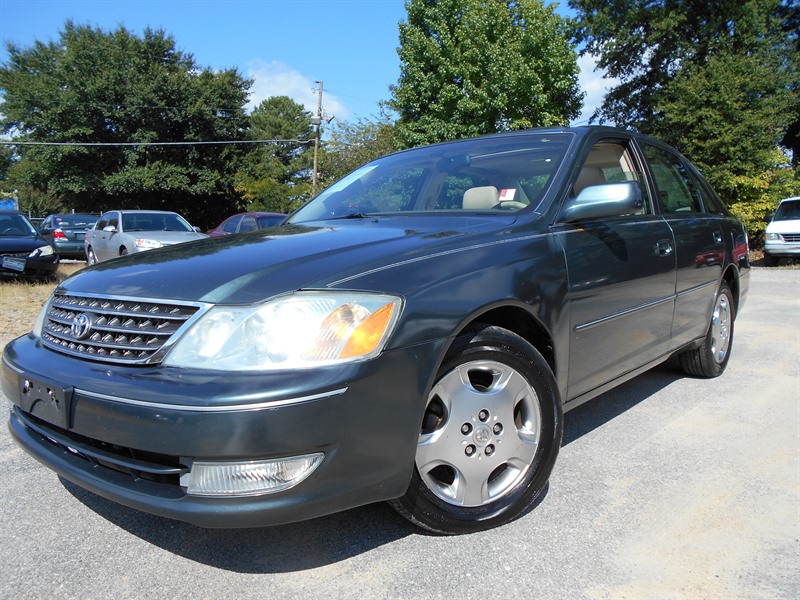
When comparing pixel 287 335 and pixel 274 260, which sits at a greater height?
pixel 274 260

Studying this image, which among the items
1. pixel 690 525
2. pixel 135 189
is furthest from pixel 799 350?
pixel 135 189

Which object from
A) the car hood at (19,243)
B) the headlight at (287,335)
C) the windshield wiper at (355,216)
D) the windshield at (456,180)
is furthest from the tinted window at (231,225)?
the headlight at (287,335)

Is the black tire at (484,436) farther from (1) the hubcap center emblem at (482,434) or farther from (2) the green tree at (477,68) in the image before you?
(2) the green tree at (477,68)

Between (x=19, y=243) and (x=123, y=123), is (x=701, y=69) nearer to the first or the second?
(x=19, y=243)

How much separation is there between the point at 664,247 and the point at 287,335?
→ 2534 mm

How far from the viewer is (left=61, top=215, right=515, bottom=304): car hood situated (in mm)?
1976

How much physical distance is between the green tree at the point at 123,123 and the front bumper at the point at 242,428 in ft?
116

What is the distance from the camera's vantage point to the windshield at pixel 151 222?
11.8 metres

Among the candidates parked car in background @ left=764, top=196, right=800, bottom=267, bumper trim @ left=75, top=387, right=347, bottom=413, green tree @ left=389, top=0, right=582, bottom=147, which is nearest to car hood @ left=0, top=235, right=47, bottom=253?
bumper trim @ left=75, top=387, right=347, bottom=413

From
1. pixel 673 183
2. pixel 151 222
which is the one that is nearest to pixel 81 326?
pixel 673 183

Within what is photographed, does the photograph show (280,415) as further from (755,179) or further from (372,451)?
(755,179)

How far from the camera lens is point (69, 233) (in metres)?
17.7

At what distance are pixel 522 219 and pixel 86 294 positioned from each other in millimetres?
1798

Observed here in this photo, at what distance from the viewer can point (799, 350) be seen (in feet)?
18.6
